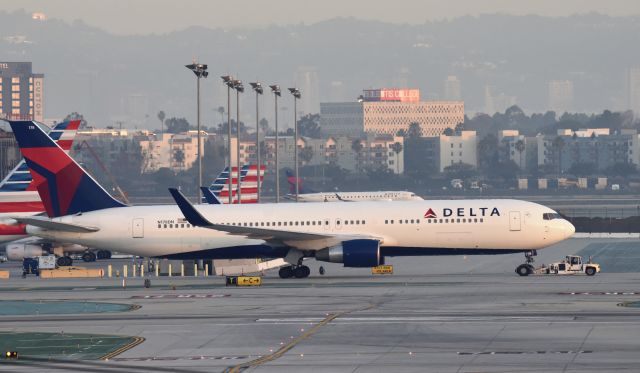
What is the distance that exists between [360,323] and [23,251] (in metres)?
61.2

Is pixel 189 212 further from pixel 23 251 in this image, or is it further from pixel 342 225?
pixel 23 251

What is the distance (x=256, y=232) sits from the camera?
74.8m

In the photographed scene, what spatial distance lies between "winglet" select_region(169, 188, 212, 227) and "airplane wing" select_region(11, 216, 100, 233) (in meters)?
6.59

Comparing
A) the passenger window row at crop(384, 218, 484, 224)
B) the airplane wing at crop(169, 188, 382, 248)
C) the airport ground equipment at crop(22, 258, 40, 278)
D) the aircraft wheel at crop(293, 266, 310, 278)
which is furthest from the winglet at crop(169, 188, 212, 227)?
the airport ground equipment at crop(22, 258, 40, 278)

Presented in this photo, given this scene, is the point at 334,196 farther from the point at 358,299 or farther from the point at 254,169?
the point at 358,299

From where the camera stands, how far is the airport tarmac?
42156mm

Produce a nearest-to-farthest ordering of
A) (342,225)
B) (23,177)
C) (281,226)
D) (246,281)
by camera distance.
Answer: (246,281), (342,225), (281,226), (23,177)

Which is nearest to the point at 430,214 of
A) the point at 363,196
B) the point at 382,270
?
the point at 382,270

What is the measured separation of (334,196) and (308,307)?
121 metres

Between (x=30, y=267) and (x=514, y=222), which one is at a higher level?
(x=514, y=222)

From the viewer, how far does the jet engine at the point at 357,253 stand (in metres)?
74.2

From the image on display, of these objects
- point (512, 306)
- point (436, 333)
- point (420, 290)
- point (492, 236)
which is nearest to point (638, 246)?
point (492, 236)

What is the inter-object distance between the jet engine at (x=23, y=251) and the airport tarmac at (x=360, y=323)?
2940 centimetres

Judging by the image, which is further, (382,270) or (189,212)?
(382,270)
